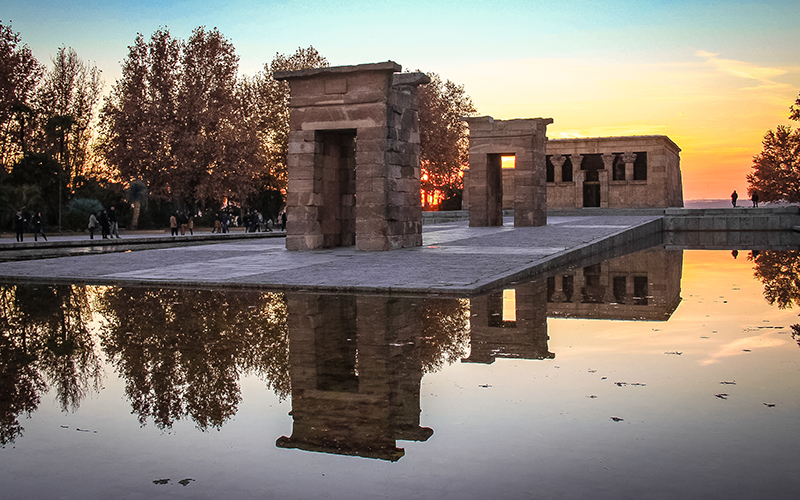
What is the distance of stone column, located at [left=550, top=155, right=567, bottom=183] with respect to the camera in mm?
52984

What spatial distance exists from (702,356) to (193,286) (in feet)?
25.7

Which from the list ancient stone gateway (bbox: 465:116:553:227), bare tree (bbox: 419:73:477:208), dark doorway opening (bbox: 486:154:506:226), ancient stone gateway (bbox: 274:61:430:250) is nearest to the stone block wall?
bare tree (bbox: 419:73:477:208)

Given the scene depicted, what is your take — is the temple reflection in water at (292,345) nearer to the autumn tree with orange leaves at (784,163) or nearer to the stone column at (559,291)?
the stone column at (559,291)

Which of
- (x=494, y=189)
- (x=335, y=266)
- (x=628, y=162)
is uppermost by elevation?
(x=628, y=162)

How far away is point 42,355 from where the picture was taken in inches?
250

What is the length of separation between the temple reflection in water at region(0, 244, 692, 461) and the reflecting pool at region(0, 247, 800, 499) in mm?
28

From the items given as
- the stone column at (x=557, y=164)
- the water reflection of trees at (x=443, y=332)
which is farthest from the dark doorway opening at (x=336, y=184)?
→ the stone column at (x=557, y=164)

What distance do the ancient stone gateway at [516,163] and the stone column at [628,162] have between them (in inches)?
916

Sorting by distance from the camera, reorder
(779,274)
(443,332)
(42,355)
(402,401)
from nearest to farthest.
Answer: (402,401) → (42,355) → (443,332) → (779,274)

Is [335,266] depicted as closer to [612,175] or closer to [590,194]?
[612,175]

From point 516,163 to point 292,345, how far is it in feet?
77.7

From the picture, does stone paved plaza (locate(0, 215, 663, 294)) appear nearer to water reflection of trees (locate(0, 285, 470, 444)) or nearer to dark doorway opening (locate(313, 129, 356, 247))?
dark doorway opening (locate(313, 129, 356, 247))

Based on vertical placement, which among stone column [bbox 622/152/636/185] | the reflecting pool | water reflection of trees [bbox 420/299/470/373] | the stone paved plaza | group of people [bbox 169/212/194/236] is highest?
stone column [bbox 622/152/636/185]

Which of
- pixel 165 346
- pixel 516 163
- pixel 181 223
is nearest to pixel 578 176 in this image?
pixel 516 163
